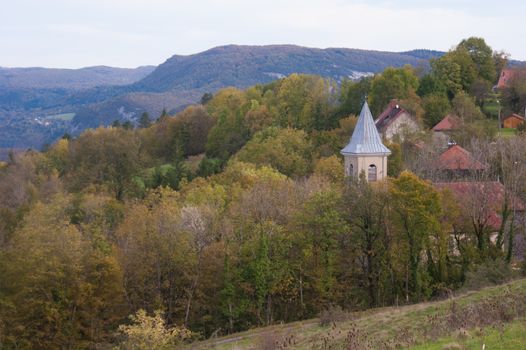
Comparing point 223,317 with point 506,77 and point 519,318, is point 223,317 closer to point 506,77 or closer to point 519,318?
point 519,318

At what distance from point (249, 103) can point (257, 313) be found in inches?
1861

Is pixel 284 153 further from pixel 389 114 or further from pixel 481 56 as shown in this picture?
pixel 481 56

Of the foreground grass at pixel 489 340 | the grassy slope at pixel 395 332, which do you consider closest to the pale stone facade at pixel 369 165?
the grassy slope at pixel 395 332

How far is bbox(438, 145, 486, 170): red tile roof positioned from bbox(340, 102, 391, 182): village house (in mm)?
3515

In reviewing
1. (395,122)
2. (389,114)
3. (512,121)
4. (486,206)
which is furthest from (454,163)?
(512,121)

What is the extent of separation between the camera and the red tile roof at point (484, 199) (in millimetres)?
34688

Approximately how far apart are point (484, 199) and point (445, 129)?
79.2 feet

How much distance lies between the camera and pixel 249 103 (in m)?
78.3

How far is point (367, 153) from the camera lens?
4494 centimetres

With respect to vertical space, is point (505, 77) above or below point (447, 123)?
above

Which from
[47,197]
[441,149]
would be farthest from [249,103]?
[441,149]

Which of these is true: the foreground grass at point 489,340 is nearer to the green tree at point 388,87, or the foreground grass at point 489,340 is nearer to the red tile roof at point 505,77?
the green tree at point 388,87

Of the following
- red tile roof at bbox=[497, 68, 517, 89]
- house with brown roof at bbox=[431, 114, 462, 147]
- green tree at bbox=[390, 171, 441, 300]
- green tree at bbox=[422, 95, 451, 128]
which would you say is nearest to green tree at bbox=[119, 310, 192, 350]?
green tree at bbox=[390, 171, 441, 300]

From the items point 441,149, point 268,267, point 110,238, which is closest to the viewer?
point 268,267
